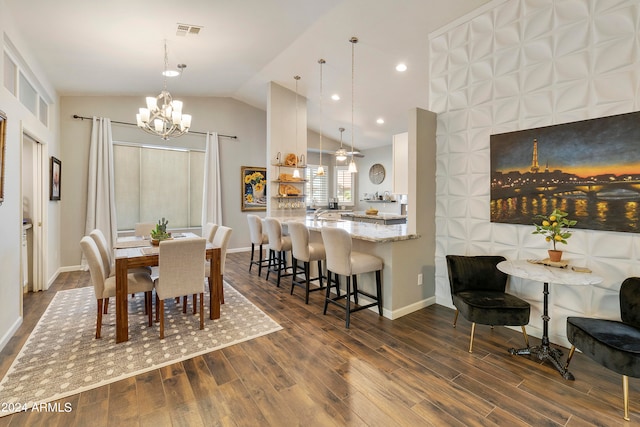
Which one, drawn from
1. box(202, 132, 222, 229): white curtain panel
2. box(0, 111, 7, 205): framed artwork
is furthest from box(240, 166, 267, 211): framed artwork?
box(0, 111, 7, 205): framed artwork

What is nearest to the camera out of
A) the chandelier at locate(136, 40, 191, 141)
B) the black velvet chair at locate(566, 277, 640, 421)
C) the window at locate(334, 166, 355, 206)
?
the black velvet chair at locate(566, 277, 640, 421)

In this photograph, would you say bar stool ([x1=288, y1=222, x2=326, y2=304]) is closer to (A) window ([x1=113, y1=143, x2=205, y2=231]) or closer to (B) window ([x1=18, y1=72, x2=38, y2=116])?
(B) window ([x1=18, y1=72, x2=38, y2=116])

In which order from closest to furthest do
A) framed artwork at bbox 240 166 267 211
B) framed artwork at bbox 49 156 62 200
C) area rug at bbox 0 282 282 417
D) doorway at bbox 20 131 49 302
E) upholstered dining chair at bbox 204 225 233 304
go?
area rug at bbox 0 282 282 417 → upholstered dining chair at bbox 204 225 233 304 → doorway at bbox 20 131 49 302 → framed artwork at bbox 49 156 62 200 → framed artwork at bbox 240 166 267 211

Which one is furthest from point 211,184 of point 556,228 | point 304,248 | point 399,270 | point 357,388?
point 556,228

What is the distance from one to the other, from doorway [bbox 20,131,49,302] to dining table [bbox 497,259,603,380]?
5.66 meters

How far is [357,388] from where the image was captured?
204 centimetres

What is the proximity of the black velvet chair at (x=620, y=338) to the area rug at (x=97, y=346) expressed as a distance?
7.97ft

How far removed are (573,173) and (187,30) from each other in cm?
422

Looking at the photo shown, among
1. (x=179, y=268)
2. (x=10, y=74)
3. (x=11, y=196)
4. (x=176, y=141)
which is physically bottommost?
(x=179, y=268)

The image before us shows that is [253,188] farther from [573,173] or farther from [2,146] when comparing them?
[573,173]

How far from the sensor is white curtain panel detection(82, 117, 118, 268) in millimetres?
5242

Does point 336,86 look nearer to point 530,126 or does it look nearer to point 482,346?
point 530,126

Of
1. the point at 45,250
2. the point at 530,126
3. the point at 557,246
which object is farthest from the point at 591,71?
the point at 45,250

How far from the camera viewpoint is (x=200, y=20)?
10.9ft
